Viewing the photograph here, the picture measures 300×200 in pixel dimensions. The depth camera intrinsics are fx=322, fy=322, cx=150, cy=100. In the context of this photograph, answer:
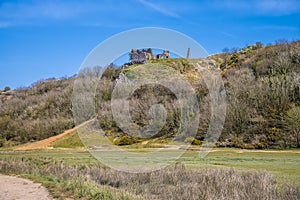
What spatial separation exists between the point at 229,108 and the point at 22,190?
34157mm

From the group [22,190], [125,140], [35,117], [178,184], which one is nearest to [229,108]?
[125,140]

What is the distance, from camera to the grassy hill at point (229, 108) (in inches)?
1500

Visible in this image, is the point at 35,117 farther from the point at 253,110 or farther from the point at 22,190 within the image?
the point at 22,190

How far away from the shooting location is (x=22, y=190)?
1377 cm

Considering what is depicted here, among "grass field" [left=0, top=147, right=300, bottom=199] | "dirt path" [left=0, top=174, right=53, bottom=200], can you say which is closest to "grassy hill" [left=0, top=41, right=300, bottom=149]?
"grass field" [left=0, top=147, right=300, bottom=199]

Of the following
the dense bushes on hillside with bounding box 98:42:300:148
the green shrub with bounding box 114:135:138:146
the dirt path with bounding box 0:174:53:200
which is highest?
the dense bushes on hillside with bounding box 98:42:300:148

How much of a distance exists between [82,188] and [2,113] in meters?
71.6

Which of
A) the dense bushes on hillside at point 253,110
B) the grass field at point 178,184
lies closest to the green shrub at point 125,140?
the dense bushes on hillside at point 253,110

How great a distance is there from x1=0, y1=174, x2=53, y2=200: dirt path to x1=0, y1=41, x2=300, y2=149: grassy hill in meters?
26.4

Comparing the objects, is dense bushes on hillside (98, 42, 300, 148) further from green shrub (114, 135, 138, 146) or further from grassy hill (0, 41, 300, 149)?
green shrub (114, 135, 138, 146)

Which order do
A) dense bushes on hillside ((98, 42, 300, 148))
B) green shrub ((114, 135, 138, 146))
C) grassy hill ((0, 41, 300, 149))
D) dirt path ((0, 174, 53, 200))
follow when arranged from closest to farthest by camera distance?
dirt path ((0, 174, 53, 200))
dense bushes on hillside ((98, 42, 300, 148))
grassy hill ((0, 41, 300, 149))
green shrub ((114, 135, 138, 146))

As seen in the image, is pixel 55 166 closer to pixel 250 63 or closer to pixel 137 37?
pixel 137 37

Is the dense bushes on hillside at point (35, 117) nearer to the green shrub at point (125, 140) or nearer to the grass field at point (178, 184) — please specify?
the green shrub at point (125, 140)

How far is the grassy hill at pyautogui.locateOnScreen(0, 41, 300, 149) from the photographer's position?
38094 millimetres
